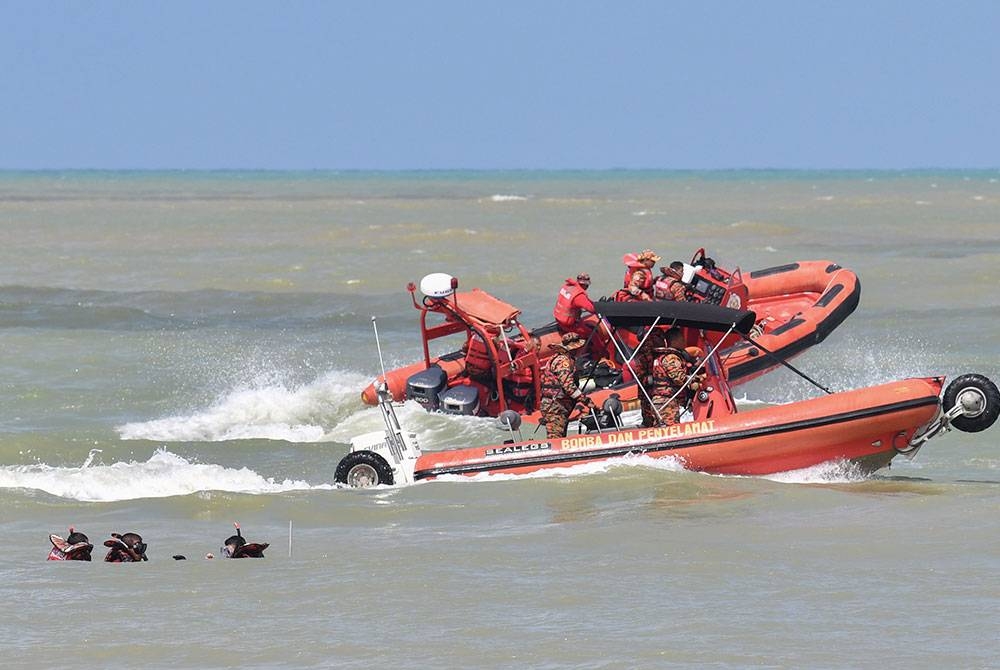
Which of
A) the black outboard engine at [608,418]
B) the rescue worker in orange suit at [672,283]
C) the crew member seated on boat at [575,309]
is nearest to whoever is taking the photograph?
the black outboard engine at [608,418]

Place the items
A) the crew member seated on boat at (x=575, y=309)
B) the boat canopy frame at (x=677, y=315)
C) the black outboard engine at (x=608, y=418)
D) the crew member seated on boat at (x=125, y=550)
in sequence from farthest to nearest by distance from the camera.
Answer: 1. the crew member seated on boat at (x=575, y=309)
2. the black outboard engine at (x=608, y=418)
3. the boat canopy frame at (x=677, y=315)
4. the crew member seated on boat at (x=125, y=550)

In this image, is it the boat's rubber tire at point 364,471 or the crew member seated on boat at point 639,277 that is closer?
the boat's rubber tire at point 364,471

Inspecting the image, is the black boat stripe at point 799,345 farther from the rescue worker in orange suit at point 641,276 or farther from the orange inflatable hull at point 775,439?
the orange inflatable hull at point 775,439

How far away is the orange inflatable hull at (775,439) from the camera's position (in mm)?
11477

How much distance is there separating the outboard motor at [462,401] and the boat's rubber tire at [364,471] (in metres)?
2.20

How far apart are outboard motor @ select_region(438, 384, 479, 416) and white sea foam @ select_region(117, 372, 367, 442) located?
1.78 meters

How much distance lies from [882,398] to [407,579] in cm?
408

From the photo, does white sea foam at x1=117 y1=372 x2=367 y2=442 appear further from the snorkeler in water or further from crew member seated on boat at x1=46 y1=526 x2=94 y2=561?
the snorkeler in water

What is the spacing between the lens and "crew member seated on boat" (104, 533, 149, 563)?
29.9ft

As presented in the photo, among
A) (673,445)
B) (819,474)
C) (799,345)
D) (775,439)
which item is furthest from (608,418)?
(799,345)

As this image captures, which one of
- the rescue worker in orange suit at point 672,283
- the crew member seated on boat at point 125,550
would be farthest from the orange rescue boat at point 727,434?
the crew member seated on boat at point 125,550

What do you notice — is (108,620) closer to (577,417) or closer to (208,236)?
(577,417)

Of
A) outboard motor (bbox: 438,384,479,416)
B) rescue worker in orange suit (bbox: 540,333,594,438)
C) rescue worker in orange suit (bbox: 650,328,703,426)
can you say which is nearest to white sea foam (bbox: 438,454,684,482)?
rescue worker in orange suit (bbox: 650,328,703,426)

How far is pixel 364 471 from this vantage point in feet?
39.5
